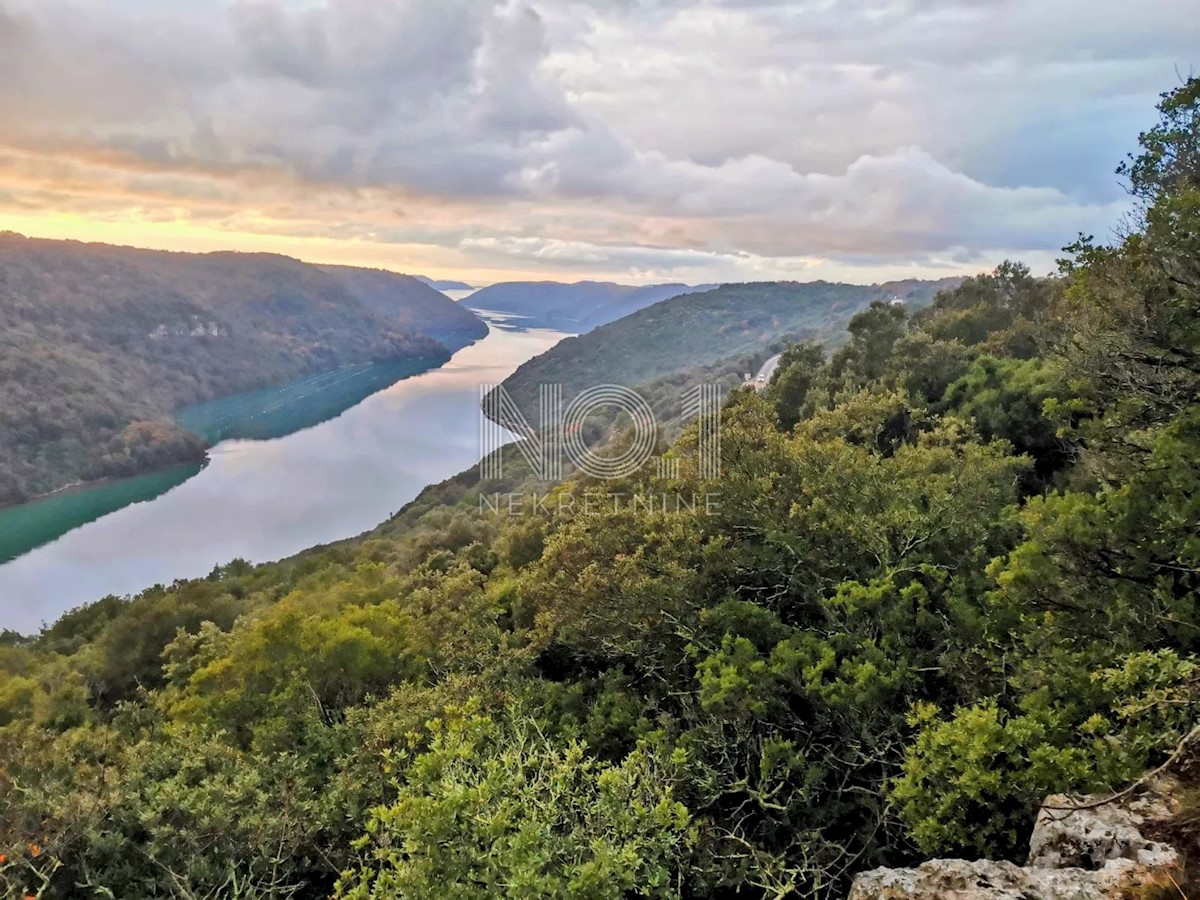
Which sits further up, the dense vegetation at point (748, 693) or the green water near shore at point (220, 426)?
the dense vegetation at point (748, 693)

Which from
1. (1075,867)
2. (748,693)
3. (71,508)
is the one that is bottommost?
(71,508)

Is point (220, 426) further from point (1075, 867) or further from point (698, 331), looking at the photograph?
point (1075, 867)

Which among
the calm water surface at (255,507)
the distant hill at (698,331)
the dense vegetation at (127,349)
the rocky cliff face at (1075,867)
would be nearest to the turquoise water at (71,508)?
the calm water surface at (255,507)

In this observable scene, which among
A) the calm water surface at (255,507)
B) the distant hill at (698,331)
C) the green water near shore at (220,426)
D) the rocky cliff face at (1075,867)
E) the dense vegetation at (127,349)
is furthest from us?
the distant hill at (698,331)

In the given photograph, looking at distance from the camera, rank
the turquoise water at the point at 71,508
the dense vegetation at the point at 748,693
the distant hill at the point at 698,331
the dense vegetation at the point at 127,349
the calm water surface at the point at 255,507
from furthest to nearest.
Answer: the distant hill at the point at 698,331, the dense vegetation at the point at 127,349, the turquoise water at the point at 71,508, the calm water surface at the point at 255,507, the dense vegetation at the point at 748,693

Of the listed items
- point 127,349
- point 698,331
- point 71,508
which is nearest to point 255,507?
point 71,508

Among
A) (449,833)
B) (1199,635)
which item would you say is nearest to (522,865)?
(449,833)

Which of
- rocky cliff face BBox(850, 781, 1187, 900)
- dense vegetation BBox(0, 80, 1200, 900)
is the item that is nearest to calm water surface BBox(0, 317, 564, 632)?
dense vegetation BBox(0, 80, 1200, 900)

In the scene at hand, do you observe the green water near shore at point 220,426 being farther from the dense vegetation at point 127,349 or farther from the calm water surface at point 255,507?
the dense vegetation at point 127,349
